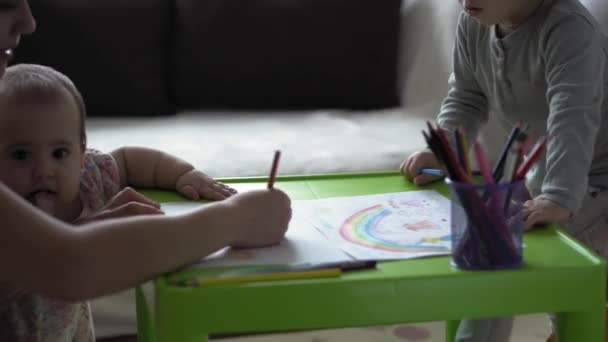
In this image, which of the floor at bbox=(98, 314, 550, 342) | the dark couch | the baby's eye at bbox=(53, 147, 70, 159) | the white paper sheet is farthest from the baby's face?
the dark couch

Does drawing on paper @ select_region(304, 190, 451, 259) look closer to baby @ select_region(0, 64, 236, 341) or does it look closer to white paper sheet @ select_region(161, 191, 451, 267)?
white paper sheet @ select_region(161, 191, 451, 267)

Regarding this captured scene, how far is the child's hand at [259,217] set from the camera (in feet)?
3.05

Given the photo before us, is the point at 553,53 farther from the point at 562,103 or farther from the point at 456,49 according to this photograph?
the point at 456,49

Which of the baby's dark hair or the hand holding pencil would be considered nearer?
the hand holding pencil

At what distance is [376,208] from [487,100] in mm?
420

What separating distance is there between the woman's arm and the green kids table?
0.04 m

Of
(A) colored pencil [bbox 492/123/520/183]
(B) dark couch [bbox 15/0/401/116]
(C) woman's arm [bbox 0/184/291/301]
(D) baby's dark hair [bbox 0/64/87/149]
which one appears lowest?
(B) dark couch [bbox 15/0/401/116]

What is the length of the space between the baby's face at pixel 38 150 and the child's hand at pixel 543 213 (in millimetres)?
550

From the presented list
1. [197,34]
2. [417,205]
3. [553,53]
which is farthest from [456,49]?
[197,34]

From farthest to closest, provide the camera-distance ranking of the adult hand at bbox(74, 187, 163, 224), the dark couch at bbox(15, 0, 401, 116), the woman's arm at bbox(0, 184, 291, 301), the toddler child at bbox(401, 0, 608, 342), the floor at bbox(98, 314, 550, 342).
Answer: the dark couch at bbox(15, 0, 401, 116) < the floor at bbox(98, 314, 550, 342) < the toddler child at bbox(401, 0, 608, 342) < the adult hand at bbox(74, 187, 163, 224) < the woman's arm at bbox(0, 184, 291, 301)

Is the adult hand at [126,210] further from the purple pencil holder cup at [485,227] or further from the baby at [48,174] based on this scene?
the purple pencil holder cup at [485,227]

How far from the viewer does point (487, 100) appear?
144cm

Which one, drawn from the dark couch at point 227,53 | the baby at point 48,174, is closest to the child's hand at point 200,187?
the baby at point 48,174

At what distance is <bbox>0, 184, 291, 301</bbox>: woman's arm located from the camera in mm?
751
